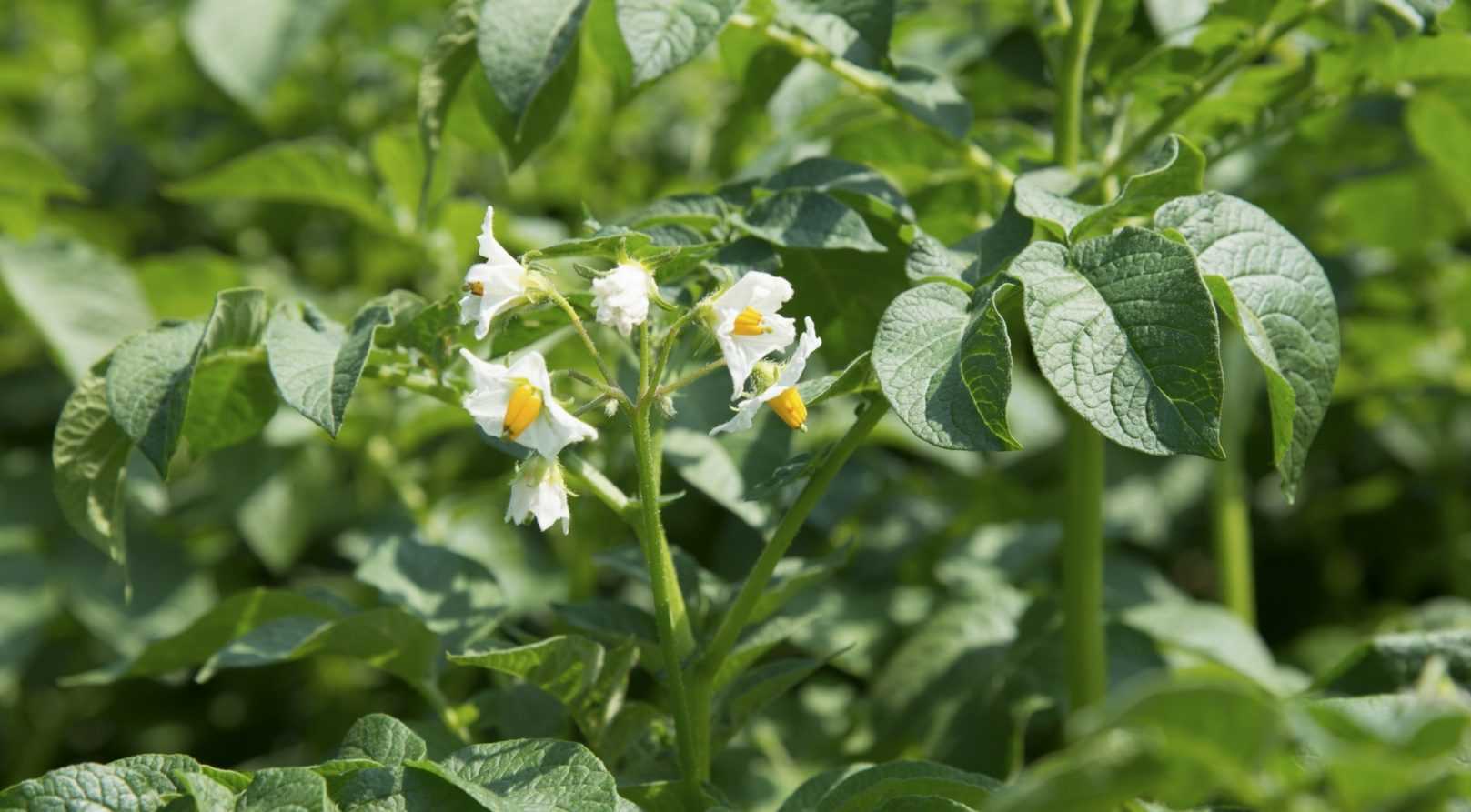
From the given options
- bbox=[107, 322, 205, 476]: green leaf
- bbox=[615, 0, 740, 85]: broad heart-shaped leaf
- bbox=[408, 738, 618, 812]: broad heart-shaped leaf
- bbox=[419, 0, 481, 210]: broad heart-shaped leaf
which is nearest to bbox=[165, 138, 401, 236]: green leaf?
bbox=[419, 0, 481, 210]: broad heart-shaped leaf

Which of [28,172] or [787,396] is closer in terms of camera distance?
[787,396]

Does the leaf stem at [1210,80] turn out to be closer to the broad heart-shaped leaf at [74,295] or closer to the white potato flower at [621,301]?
the white potato flower at [621,301]

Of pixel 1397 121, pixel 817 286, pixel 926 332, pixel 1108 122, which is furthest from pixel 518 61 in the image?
pixel 1397 121

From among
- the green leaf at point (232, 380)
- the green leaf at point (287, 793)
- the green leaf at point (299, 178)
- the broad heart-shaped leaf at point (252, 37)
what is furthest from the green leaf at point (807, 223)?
the broad heart-shaped leaf at point (252, 37)

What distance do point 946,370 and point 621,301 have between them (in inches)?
8.5

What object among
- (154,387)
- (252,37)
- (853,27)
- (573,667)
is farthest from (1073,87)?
(252,37)

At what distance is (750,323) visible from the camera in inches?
38.0

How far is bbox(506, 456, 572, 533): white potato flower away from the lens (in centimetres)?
98

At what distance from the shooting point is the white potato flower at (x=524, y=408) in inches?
36.3

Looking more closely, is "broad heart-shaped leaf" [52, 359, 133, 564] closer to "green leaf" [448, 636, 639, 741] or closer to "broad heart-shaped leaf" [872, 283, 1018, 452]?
"green leaf" [448, 636, 639, 741]

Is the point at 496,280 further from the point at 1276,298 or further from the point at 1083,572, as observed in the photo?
the point at 1083,572

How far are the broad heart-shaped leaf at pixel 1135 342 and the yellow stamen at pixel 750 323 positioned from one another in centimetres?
17

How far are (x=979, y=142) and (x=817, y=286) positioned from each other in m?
0.34

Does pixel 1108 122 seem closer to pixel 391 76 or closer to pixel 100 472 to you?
pixel 100 472
